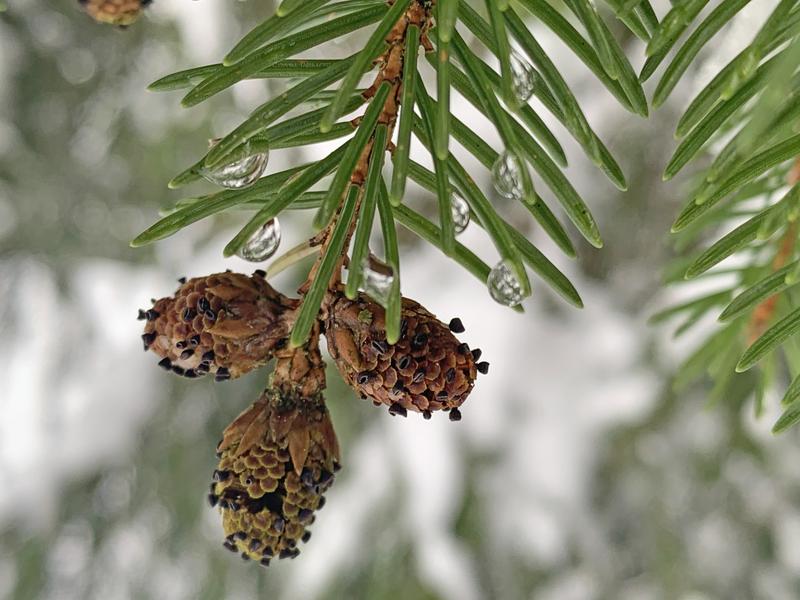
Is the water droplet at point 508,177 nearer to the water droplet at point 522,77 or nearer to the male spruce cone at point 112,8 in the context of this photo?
the water droplet at point 522,77

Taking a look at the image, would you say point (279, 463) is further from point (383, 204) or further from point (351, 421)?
point (351, 421)

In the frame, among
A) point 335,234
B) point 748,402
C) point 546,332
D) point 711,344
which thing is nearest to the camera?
point 335,234

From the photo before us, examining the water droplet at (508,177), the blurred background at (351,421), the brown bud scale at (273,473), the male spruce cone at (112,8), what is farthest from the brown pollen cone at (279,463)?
the blurred background at (351,421)

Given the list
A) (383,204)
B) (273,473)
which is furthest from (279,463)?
(383,204)

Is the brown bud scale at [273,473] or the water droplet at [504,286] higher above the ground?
the water droplet at [504,286]

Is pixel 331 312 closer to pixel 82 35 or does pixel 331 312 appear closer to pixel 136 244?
pixel 136 244

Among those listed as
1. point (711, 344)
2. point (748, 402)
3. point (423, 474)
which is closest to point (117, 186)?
point (423, 474)

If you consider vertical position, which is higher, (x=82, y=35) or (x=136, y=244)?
(x=82, y=35)
